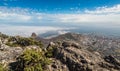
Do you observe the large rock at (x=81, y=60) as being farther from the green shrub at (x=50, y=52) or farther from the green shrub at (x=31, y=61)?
the green shrub at (x=31, y=61)

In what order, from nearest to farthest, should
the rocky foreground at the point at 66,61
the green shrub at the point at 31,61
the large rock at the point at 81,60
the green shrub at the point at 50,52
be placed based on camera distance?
the green shrub at the point at 31,61
the rocky foreground at the point at 66,61
the large rock at the point at 81,60
the green shrub at the point at 50,52

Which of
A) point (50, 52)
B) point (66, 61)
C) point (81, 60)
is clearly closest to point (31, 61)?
point (50, 52)

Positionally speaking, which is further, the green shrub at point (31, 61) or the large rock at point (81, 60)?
the large rock at point (81, 60)

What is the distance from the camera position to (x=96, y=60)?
85.9 meters

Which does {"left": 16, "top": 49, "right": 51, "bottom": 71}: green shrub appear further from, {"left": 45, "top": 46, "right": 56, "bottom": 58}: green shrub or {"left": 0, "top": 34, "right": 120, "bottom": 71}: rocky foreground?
{"left": 45, "top": 46, "right": 56, "bottom": 58}: green shrub

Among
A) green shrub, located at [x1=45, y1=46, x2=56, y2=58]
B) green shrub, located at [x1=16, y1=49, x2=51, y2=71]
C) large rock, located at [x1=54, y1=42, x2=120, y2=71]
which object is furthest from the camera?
green shrub, located at [x1=45, y1=46, x2=56, y2=58]

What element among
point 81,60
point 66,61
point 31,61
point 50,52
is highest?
point 50,52

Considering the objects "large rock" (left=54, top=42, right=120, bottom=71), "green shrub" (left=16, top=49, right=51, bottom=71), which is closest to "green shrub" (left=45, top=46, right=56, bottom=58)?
"large rock" (left=54, top=42, right=120, bottom=71)

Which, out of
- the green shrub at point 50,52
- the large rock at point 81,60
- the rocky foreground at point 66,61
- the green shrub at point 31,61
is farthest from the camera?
the green shrub at point 50,52

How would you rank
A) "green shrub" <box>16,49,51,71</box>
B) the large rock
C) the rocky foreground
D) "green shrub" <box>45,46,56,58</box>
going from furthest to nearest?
"green shrub" <box>45,46,56,58</box>, the large rock, the rocky foreground, "green shrub" <box>16,49,51,71</box>

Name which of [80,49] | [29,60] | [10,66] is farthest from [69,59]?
[10,66]

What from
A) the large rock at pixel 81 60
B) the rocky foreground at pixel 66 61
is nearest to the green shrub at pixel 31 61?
the rocky foreground at pixel 66 61

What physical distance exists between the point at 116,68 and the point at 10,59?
4367 cm

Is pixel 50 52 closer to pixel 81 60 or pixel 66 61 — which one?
pixel 66 61
